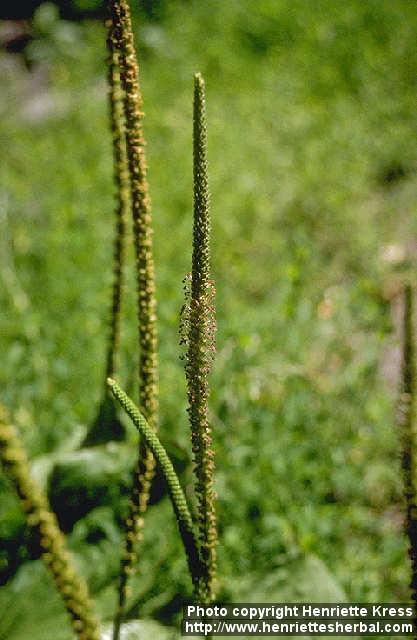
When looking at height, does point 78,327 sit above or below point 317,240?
below

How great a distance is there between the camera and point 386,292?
354 centimetres

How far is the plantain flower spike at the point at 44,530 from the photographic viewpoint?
0.92 meters

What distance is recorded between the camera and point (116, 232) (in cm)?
176

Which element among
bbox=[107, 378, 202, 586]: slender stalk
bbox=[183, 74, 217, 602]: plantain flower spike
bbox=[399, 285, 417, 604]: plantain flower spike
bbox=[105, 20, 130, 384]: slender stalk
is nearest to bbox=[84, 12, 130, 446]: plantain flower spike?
bbox=[105, 20, 130, 384]: slender stalk

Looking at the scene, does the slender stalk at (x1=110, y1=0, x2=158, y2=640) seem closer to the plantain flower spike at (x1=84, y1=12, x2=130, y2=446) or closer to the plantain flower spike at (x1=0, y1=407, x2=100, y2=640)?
the plantain flower spike at (x1=84, y1=12, x2=130, y2=446)

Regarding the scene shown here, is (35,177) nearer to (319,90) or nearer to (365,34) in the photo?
(319,90)

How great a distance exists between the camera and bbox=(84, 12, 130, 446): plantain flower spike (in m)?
1.49

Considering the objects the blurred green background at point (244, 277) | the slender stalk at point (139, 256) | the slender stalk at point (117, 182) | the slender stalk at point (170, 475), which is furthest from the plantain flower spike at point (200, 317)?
the blurred green background at point (244, 277)

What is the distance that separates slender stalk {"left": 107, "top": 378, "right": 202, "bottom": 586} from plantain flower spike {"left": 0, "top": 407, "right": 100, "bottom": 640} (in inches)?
6.8

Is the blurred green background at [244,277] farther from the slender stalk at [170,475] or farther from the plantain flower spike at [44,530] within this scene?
the plantain flower spike at [44,530]

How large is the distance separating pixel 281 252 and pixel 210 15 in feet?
10.8

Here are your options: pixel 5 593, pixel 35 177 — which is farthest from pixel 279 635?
pixel 35 177

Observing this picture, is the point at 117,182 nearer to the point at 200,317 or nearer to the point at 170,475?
the point at 200,317

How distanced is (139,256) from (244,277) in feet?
7.55
